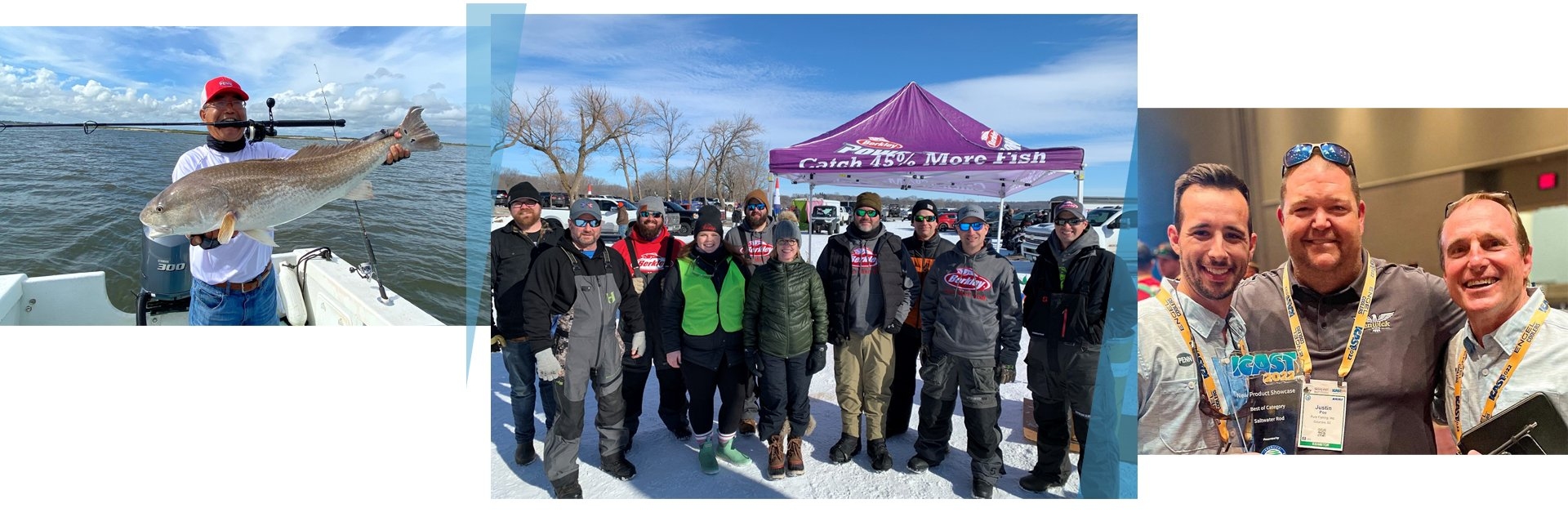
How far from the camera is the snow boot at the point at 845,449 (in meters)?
3.06

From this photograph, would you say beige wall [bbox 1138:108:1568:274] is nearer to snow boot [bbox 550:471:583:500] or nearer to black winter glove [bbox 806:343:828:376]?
black winter glove [bbox 806:343:828:376]

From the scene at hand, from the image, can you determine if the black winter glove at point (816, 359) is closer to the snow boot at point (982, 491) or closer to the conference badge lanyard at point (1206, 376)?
the snow boot at point (982, 491)

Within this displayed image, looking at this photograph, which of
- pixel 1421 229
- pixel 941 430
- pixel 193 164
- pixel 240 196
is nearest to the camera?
pixel 240 196

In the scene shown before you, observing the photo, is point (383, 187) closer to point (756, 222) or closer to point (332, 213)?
point (332, 213)

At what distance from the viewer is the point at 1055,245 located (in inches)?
111

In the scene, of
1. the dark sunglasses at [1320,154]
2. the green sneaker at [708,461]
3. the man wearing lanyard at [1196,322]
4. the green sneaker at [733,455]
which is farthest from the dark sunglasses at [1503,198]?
the green sneaker at [708,461]

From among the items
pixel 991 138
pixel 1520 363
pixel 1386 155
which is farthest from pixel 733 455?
pixel 1520 363

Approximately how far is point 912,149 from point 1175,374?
3.09 m

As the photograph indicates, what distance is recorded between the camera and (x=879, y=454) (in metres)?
3.03

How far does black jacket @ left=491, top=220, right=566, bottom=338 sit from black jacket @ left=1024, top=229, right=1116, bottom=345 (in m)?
2.51

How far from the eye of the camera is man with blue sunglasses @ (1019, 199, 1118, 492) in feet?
8.83

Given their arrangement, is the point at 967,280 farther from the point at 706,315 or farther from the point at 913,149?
the point at 913,149

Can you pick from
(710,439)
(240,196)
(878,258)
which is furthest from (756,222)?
(240,196)

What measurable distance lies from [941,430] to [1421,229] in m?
2.55
